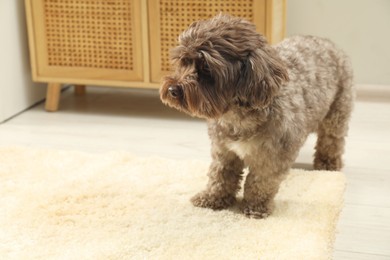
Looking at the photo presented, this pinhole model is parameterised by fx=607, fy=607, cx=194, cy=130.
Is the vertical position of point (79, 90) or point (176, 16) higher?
point (176, 16)

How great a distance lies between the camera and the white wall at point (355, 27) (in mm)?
3160

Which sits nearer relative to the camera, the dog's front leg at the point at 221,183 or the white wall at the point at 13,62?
the dog's front leg at the point at 221,183

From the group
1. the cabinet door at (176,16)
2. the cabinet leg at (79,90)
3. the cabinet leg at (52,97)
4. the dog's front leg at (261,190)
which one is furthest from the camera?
the cabinet leg at (79,90)

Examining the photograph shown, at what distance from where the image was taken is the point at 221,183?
6.40ft

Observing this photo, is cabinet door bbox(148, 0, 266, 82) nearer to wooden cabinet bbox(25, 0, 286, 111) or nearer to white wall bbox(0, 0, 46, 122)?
wooden cabinet bbox(25, 0, 286, 111)

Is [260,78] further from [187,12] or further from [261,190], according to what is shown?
[187,12]

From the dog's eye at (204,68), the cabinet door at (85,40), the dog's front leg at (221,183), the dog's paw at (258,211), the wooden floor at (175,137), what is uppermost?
the dog's eye at (204,68)

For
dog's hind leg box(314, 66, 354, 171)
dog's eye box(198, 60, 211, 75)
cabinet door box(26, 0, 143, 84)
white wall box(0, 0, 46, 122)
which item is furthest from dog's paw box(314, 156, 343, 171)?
white wall box(0, 0, 46, 122)

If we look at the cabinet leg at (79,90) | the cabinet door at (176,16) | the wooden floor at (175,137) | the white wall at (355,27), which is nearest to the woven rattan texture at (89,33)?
the cabinet door at (176,16)

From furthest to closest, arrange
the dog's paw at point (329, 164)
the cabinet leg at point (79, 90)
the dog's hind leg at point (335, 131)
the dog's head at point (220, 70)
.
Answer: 1. the cabinet leg at point (79, 90)
2. the dog's paw at point (329, 164)
3. the dog's hind leg at point (335, 131)
4. the dog's head at point (220, 70)

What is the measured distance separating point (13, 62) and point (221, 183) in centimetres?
152

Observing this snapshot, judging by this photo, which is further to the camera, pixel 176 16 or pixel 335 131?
pixel 176 16

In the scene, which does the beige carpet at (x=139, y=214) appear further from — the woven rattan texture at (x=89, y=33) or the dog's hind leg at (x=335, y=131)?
the woven rattan texture at (x=89, y=33)

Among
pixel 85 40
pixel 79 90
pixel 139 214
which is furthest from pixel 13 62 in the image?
pixel 139 214
